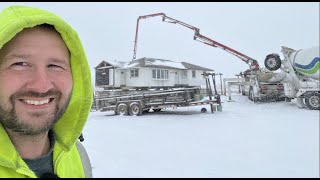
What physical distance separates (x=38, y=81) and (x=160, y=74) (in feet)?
80.8

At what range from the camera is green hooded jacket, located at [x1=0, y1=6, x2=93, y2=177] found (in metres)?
1.38

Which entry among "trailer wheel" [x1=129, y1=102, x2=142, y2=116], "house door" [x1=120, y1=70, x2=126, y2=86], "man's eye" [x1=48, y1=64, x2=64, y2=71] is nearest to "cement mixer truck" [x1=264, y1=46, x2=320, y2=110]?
"trailer wheel" [x1=129, y1=102, x2=142, y2=116]

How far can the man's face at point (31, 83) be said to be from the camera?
144 centimetres

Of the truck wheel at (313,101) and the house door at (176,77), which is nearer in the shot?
the truck wheel at (313,101)

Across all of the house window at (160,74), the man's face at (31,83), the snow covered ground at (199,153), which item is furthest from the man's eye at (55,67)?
the house window at (160,74)

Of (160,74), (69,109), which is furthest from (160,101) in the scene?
(69,109)

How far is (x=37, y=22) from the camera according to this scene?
151 centimetres

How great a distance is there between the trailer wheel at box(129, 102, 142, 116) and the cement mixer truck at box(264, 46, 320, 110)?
31.0 ft

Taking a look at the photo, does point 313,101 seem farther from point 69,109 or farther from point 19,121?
point 19,121

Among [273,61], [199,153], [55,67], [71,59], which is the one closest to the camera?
[55,67]

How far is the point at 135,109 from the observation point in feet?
56.2

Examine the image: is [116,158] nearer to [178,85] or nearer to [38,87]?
[38,87]

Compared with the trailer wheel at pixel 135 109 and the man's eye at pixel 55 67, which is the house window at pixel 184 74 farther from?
the man's eye at pixel 55 67

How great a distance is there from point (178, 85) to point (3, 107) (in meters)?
26.8
